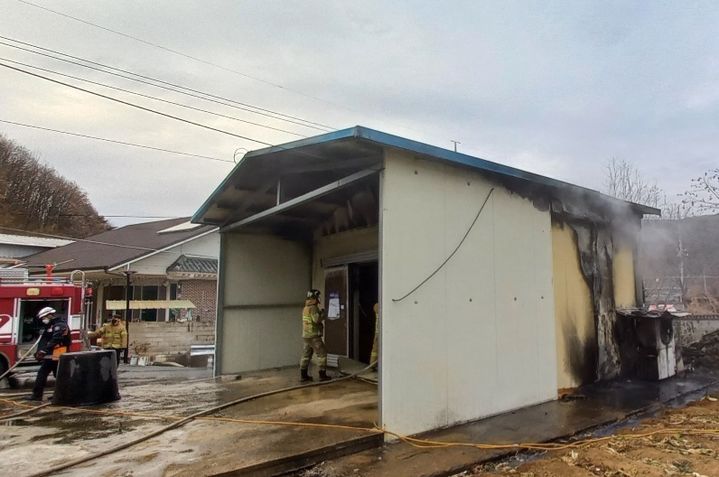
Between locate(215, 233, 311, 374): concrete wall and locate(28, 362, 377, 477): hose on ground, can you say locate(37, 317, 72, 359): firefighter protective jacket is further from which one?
locate(28, 362, 377, 477): hose on ground

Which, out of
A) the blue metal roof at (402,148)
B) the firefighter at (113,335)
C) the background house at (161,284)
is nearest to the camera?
the blue metal roof at (402,148)

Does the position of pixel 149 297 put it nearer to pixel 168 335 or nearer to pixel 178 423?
pixel 168 335

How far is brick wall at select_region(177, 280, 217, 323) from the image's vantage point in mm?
19422

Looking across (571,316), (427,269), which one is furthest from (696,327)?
(427,269)

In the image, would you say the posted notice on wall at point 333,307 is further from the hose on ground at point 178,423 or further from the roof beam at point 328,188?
the roof beam at point 328,188

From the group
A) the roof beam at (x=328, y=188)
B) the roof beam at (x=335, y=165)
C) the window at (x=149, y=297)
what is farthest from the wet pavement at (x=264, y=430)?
the window at (x=149, y=297)

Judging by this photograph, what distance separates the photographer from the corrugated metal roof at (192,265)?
19.4 metres

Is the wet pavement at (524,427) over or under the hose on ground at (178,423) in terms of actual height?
under

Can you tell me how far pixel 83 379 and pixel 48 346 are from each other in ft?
4.10

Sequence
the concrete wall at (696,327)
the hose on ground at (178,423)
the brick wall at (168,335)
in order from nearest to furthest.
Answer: the hose on ground at (178,423) < the concrete wall at (696,327) < the brick wall at (168,335)

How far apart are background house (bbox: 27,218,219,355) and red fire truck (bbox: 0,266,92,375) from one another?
219 inches

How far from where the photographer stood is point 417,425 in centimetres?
563

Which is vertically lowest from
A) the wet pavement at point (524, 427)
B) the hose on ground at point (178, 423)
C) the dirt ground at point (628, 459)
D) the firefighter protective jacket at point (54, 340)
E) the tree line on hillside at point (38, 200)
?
the wet pavement at point (524, 427)

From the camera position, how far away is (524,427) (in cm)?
599
